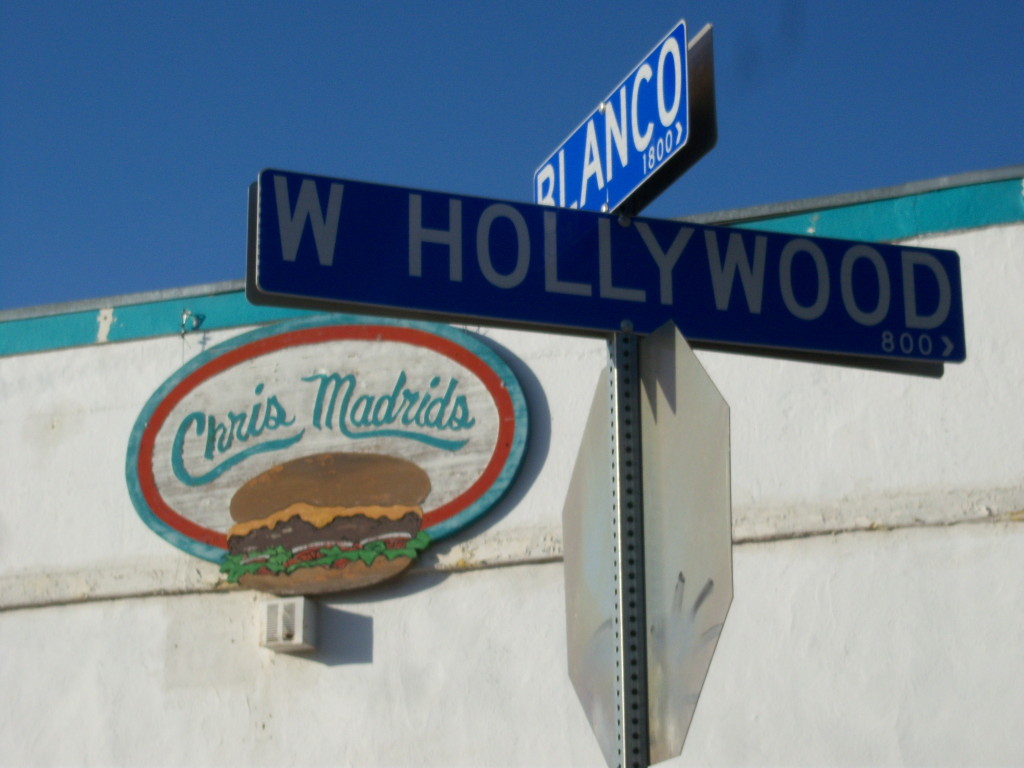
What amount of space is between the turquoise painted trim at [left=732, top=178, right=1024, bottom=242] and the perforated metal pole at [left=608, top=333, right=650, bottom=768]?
5.16 m

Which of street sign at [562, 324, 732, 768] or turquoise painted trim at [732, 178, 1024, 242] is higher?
turquoise painted trim at [732, 178, 1024, 242]

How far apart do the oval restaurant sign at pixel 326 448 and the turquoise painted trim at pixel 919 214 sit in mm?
2109

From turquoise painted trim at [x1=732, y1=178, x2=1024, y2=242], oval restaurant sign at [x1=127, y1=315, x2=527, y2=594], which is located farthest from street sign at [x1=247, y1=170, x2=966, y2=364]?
oval restaurant sign at [x1=127, y1=315, x2=527, y2=594]

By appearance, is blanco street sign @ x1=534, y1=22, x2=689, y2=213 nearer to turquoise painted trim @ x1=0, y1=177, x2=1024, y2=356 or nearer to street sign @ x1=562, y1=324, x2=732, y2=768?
street sign @ x1=562, y1=324, x2=732, y2=768

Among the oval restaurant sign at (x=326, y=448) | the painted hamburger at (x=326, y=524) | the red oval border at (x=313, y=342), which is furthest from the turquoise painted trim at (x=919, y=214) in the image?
the painted hamburger at (x=326, y=524)

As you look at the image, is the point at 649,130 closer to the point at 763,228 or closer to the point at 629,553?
the point at 629,553

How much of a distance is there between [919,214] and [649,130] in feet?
17.3

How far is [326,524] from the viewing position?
9.01m

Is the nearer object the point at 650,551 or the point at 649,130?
the point at 650,551

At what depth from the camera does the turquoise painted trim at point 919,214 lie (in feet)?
27.5

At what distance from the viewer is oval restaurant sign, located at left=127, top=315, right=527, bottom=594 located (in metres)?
8.88

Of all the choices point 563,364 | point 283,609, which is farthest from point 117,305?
point 563,364

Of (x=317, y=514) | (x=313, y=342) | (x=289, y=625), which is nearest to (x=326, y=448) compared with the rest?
(x=317, y=514)

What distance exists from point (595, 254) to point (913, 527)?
490cm
